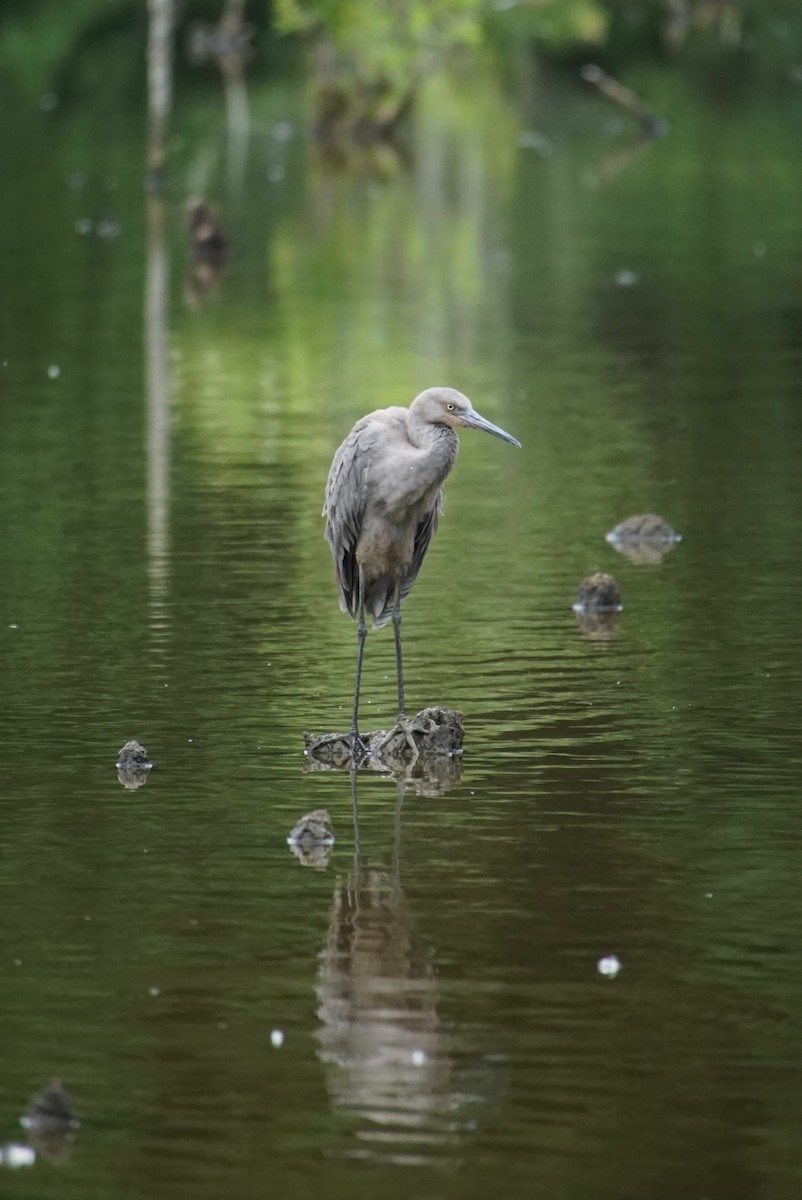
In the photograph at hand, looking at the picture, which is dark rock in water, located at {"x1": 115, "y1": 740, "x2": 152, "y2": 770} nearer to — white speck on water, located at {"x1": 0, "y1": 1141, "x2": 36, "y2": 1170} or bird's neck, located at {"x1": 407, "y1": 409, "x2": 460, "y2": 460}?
bird's neck, located at {"x1": 407, "y1": 409, "x2": 460, "y2": 460}

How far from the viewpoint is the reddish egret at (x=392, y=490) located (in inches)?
457

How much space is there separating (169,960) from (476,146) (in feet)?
151

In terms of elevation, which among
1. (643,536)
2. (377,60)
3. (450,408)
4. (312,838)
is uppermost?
(377,60)

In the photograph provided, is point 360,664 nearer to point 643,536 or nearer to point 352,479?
point 352,479

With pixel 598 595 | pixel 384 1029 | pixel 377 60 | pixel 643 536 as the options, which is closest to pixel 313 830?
pixel 384 1029

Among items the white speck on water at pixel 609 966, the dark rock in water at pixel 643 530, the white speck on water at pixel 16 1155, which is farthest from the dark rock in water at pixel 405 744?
the dark rock in water at pixel 643 530

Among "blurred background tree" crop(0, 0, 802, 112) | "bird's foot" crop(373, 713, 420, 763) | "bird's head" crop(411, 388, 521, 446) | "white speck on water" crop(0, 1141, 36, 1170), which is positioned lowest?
"white speck on water" crop(0, 1141, 36, 1170)

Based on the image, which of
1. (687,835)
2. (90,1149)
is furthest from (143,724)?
(90,1149)

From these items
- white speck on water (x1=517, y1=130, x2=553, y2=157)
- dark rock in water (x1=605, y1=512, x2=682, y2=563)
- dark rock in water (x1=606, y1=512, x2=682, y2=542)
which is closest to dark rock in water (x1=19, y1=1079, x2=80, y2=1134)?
dark rock in water (x1=605, y1=512, x2=682, y2=563)

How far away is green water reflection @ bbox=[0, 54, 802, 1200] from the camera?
7.79m

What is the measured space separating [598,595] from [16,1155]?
25.5ft

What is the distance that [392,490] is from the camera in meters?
11.7

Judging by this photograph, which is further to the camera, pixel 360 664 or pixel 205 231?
pixel 205 231

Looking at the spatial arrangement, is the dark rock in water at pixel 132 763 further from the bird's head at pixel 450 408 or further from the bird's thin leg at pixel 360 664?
Answer: the bird's head at pixel 450 408
